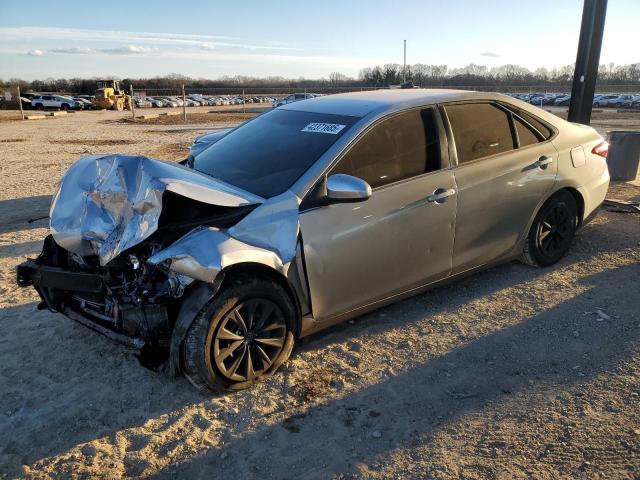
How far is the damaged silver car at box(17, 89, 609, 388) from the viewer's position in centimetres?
314

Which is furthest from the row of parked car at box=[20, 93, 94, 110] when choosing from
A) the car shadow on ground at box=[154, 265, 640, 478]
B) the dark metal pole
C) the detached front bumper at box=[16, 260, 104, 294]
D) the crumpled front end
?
the car shadow on ground at box=[154, 265, 640, 478]

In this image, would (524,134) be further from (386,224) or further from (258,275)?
(258,275)

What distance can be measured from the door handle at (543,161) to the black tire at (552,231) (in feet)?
1.22

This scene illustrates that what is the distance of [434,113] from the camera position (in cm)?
416

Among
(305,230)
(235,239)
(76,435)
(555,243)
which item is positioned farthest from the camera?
(555,243)

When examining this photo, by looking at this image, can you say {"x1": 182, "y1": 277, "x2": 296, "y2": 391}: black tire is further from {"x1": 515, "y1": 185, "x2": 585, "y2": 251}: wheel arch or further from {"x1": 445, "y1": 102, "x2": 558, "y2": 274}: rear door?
{"x1": 515, "y1": 185, "x2": 585, "y2": 251}: wheel arch

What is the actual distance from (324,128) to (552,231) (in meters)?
2.65

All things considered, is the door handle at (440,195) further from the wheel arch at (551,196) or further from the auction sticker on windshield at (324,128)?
the wheel arch at (551,196)

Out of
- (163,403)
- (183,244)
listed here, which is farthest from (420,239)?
(163,403)

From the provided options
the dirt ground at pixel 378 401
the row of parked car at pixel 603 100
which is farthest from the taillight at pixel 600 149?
the row of parked car at pixel 603 100

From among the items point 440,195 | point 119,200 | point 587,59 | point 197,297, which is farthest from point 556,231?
point 587,59

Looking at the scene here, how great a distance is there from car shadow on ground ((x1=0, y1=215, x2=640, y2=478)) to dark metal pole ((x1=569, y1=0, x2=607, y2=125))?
511 centimetres

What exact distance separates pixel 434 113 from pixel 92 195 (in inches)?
102

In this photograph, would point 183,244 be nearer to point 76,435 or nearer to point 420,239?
point 76,435
